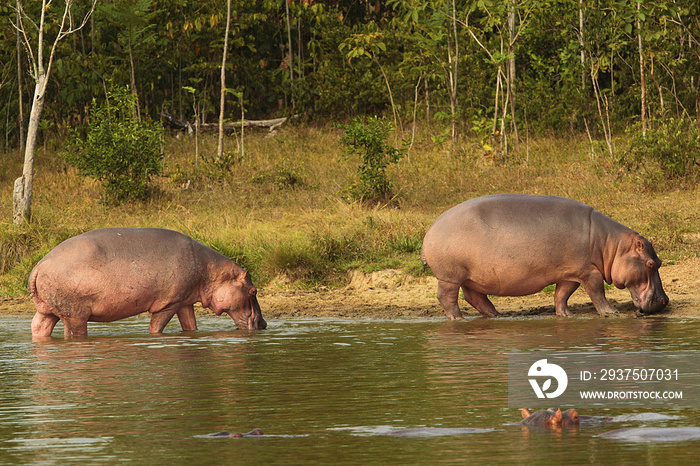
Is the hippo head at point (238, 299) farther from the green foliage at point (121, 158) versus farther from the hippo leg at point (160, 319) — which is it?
the green foliage at point (121, 158)

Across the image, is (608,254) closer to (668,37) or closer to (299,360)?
(299,360)

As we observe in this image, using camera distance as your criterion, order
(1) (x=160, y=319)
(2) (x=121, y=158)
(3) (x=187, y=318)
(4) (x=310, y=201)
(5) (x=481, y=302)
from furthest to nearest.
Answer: (2) (x=121, y=158), (4) (x=310, y=201), (5) (x=481, y=302), (3) (x=187, y=318), (1) (x=160, y=319)

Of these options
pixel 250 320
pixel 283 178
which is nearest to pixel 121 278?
pixel 250 320

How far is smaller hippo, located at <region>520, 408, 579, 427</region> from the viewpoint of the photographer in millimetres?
4488

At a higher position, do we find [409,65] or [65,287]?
[409,65]

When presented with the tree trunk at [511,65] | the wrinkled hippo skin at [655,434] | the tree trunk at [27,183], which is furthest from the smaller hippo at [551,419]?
the tree trunk at [511,65]

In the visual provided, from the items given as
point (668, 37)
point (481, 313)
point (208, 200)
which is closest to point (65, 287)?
point (481, 313)

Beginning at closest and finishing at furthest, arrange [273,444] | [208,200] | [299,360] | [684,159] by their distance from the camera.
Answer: [273,444] → [299,360] → [684,159] → [208,200]

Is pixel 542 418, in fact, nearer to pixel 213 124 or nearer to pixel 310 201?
pixel 310 201

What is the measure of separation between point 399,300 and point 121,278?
3724 mm

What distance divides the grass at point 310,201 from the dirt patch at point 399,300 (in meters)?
0.22

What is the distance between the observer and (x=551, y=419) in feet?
14.8

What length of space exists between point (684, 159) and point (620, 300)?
5.49 metres

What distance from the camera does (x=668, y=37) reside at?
18031 millimetres
